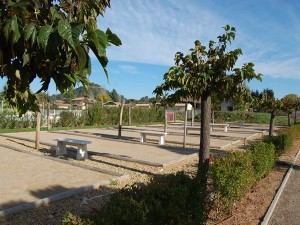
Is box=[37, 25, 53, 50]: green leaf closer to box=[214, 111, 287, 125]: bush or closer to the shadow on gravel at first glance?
the shadow on gravel

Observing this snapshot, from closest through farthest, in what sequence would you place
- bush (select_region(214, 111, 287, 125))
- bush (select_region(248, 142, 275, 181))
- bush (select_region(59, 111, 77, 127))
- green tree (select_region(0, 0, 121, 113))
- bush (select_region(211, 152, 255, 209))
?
1. green tree (select_region(0, 0, 121, 113))
2. bush (select_region(211, 152, 255, 209))
3. bush (select_region(248, 142, 275, 181))
4. bush (select_region(59, 111, 77, 127))
5. bush (select_region(214, 111, 287, 125))

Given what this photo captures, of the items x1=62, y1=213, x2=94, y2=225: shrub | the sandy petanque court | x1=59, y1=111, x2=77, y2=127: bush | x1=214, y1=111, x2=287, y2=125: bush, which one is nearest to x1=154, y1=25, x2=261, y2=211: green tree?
the sandy petanque court

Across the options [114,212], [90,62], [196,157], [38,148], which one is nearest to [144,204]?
[114,212]

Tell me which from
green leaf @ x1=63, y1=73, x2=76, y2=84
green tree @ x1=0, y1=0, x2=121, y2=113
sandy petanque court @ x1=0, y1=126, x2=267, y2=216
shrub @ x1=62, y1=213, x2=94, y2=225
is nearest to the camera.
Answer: green tree @ x1=0, y1=0, x2=121, y2=113

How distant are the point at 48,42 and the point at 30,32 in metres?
0.12

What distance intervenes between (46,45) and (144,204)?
2.44 m

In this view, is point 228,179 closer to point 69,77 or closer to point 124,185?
point 124,185

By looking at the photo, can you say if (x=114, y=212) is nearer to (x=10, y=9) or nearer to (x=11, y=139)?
(x=10, y=9)

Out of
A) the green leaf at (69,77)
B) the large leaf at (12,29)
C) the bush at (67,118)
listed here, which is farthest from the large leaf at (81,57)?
the bush at (67,118)

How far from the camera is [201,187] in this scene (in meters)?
4.38

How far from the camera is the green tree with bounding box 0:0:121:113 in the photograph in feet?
4.07

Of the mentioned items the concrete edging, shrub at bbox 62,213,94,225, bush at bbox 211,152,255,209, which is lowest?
the concrete edging

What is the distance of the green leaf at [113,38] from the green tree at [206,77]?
17.8ft

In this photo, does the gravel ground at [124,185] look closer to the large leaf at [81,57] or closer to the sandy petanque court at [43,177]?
the sandy petanque court at [43,177]
